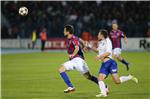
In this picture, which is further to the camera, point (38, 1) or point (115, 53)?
point (38, 1)

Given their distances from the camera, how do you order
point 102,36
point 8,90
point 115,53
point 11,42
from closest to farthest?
point 102,36 < point 8,90 < point 115,53 < point 11,42

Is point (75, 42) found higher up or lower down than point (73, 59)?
higher up

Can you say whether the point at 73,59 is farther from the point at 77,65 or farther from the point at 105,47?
the point at 105,47

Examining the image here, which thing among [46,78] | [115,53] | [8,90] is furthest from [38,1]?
[8,90]

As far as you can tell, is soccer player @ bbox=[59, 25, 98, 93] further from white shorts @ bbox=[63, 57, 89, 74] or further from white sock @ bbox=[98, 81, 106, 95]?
white sock @ bbox=[98, 81, 106, 95]

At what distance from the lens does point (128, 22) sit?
141 ft

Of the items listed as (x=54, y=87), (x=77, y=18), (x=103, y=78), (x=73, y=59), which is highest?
(x=73, y=59)

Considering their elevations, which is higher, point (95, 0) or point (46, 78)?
point (95, 0)

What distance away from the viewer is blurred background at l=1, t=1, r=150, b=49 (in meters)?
43.0

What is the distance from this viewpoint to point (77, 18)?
43562mm

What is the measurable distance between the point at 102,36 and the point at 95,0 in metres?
30.4

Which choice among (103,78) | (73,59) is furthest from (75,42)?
(103,78)

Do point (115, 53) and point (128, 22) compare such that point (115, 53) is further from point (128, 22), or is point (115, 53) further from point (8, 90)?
point (128, 22)

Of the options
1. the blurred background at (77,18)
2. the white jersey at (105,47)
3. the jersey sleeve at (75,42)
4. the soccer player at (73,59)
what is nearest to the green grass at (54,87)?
the soccer player at (73,59)
